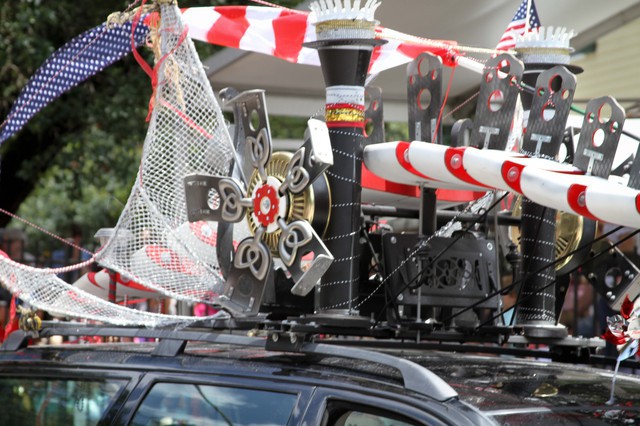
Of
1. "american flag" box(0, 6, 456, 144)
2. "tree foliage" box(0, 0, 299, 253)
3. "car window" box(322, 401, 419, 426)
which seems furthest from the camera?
"tree foliage" box(0, 0, 299, 253)

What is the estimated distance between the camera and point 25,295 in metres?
4.00

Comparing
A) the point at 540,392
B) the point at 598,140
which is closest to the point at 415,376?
the point at 540,392

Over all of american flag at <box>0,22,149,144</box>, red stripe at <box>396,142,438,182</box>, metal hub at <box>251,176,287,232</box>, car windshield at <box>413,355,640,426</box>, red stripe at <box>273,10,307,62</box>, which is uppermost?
red stripe at <box>273,10,307,62</box>

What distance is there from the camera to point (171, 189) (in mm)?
3877

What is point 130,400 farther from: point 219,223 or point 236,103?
point 236,103

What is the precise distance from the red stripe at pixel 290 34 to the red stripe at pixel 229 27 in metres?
0.22

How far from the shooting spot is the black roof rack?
261cm

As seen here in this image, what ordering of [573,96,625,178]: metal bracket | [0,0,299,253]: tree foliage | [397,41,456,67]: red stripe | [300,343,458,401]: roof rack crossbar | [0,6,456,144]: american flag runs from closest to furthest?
[300,343,458,401]: roof rack crossbar → [573,96,625,178]: metal bracket → [397,41,456,67]: red stripe → [0,6,456,144]: american flag → [0,0,299,253]: tree foliage

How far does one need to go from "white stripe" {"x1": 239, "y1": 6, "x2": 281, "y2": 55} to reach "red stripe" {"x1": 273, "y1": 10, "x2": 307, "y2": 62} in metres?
0.07

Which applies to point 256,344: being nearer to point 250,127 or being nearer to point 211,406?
point 211,406

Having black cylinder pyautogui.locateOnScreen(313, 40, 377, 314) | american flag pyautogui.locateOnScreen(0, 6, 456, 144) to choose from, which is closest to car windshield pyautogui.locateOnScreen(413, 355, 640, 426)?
black cylinder pyautogui.locateOnScreen(313, 40, 377, 314)

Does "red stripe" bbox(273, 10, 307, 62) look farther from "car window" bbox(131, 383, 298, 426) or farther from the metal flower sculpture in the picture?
"car window" bbox(131, 383, 298, 426)

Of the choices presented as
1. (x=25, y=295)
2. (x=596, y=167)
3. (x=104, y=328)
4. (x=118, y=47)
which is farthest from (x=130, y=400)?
(x=118, y=47)

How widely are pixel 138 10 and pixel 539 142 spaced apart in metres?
1.60
